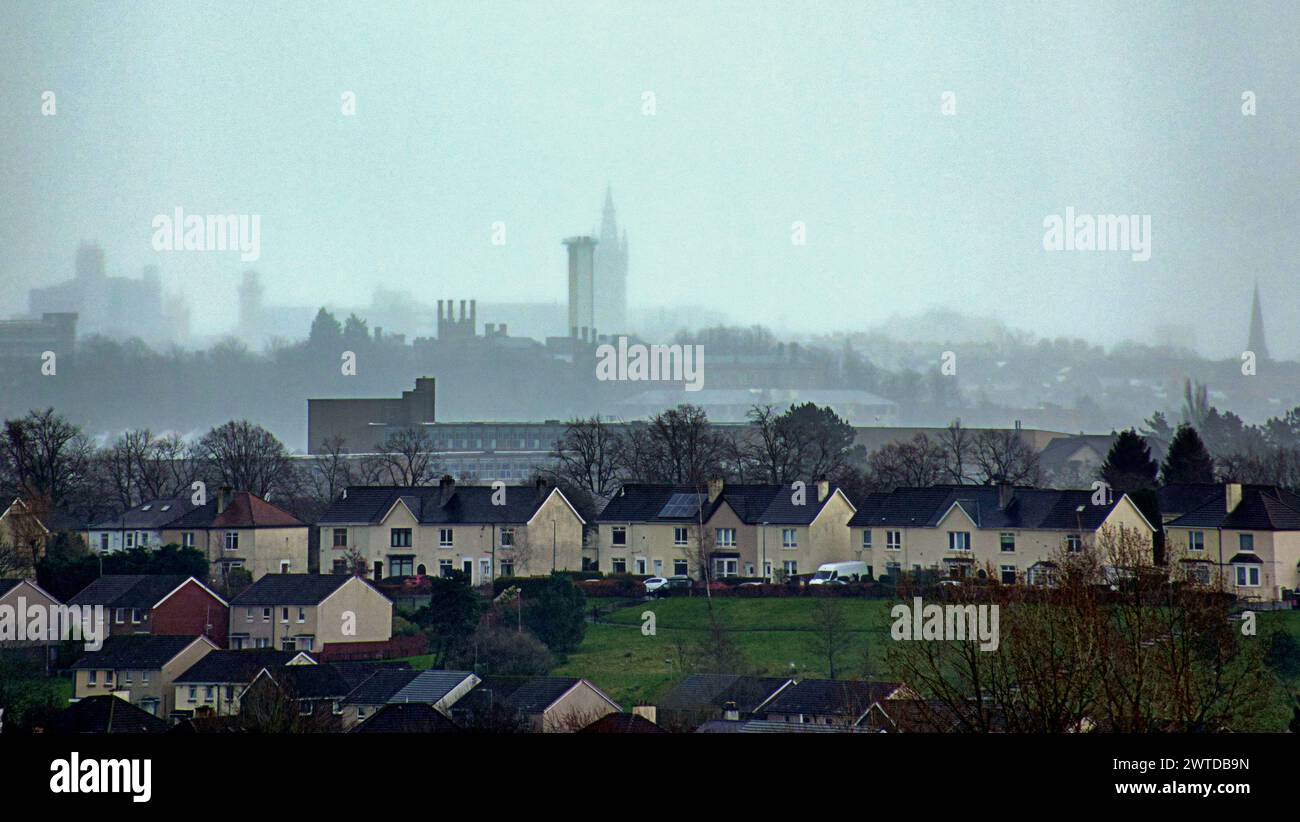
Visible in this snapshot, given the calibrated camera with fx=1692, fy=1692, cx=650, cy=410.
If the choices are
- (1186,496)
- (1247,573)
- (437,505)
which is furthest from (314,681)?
(1186,496)

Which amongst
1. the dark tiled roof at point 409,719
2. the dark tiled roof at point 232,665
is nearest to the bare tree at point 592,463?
the dark tiled roof at point 232,665

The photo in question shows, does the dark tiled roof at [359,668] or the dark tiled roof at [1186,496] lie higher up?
the dark tiled roof at [1186,496]

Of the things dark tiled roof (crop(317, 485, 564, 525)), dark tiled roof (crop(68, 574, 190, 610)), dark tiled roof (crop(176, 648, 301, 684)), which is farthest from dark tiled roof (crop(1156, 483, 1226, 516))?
dark tiled roof (crop(68, 574, 190, 610))

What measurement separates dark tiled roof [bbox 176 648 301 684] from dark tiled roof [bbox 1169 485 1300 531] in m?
27.6

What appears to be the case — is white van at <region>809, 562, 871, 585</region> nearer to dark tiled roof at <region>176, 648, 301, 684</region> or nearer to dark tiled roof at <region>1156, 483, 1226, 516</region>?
dark tiled roof at <region>1156, 483, 1226, 516</region>

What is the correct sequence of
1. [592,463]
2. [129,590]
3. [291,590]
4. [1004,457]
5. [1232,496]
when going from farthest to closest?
[1004,457] < [592,463] < [1232,496] < [129,590] < [291,590]

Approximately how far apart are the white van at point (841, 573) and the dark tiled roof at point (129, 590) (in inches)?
747

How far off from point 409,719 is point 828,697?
27.0 feet

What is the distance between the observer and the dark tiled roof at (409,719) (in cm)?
3225

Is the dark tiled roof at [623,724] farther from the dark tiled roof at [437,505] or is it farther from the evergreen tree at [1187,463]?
the evergreen tree at [1187,463]

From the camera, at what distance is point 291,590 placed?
47344 mm

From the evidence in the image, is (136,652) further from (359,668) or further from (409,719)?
(409,719)

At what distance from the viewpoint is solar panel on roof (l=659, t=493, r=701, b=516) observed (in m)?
58.3
